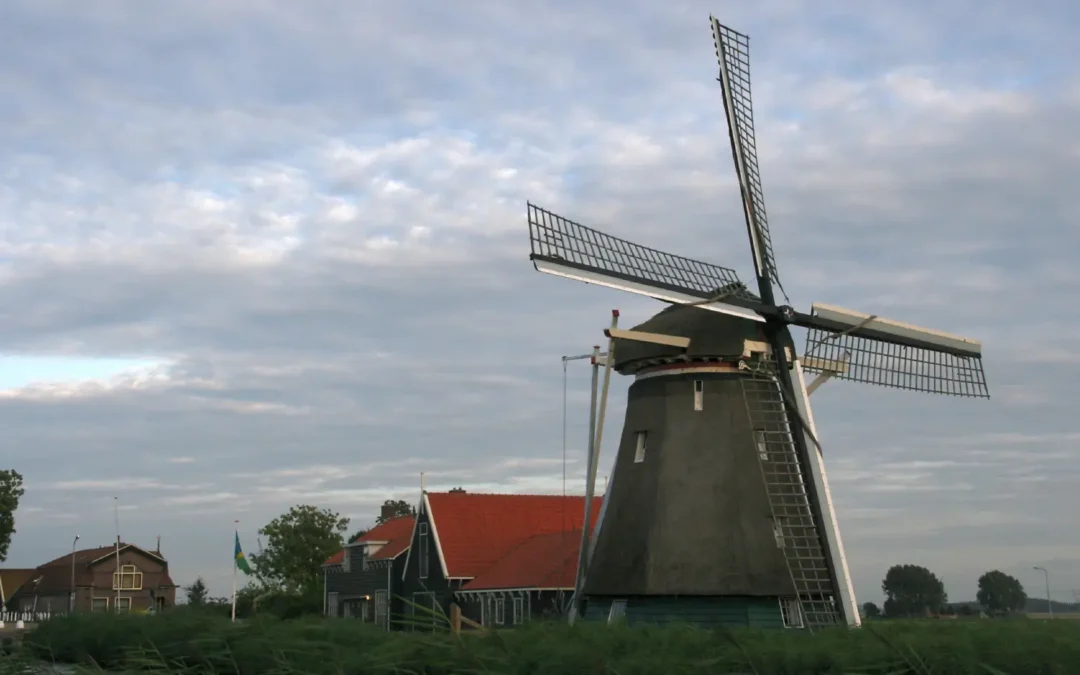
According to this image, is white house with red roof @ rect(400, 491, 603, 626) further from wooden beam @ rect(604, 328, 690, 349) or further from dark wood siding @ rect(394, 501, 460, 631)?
wooden beam @ rect(604, 328, 690, 349)

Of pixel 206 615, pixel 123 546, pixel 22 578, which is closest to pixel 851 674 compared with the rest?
pixel 206 615

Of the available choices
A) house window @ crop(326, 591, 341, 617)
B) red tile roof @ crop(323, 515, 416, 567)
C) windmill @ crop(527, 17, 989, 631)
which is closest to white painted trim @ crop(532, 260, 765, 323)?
windmill @ crop(527, 17, 989, 631)

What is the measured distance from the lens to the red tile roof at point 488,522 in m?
35.6

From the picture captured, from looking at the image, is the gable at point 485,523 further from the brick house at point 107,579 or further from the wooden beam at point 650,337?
the brick house at point 107,579

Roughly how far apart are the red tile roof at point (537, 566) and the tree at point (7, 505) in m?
35.4

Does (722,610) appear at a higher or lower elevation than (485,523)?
lower

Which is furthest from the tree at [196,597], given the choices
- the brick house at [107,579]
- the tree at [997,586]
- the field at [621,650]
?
the brick house at [107,579]

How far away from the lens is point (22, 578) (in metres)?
85.5

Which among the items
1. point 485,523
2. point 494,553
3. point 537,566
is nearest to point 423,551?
point 485,523

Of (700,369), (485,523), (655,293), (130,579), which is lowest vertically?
(130,579)

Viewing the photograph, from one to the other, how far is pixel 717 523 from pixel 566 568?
1088 cm

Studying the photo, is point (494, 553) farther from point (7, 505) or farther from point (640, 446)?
point (7, 505)

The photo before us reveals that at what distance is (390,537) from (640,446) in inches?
892

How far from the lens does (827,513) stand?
20.4m
